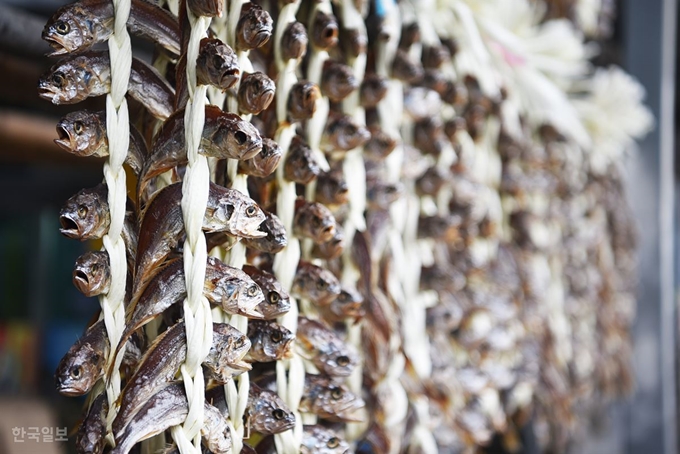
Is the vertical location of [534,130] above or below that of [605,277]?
above

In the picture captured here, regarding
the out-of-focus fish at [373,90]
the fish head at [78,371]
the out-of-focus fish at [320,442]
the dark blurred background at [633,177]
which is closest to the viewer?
the fish head at [78,371]

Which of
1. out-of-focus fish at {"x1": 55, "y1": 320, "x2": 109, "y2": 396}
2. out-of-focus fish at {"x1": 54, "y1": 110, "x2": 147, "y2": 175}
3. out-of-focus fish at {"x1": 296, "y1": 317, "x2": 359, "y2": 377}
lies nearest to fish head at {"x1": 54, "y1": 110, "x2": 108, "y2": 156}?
out-of-focus fish at {"x1": 54, "y1": 110, "x2": 147, "y2": 175}

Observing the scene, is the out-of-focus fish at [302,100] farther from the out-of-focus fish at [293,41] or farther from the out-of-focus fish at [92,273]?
the out-of-focus fish at [92,273]

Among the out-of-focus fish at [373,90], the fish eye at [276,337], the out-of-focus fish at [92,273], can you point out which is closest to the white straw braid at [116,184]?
the out-of-focus fish at [92,273]

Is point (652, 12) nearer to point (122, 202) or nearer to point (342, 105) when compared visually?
point (342, 105)

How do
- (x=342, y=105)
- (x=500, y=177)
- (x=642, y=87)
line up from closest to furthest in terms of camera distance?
(x=342, y=105) < (x=500, y=177) < (x=642, y=87)

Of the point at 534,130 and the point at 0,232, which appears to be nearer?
the point at 534,130

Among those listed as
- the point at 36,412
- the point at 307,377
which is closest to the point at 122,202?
the point at 307,377
